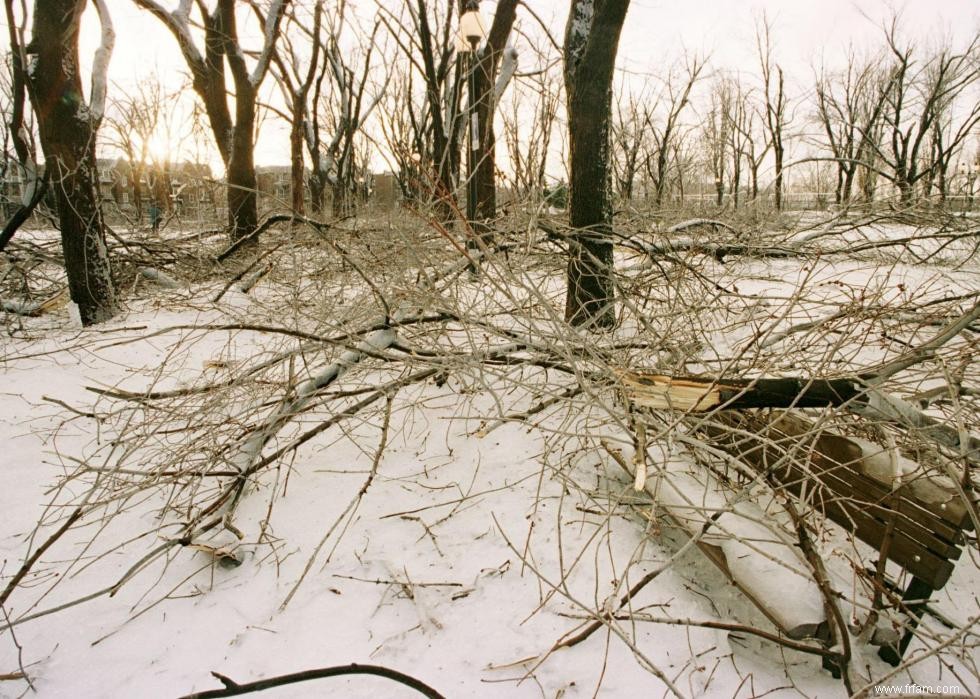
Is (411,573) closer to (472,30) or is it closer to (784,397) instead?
(784,397)

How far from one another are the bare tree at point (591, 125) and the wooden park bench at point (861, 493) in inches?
63.3

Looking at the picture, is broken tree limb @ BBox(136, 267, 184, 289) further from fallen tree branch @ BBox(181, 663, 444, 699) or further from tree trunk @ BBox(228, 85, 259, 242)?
fallen tree branch @ BBox(181, 663, 444, 699)

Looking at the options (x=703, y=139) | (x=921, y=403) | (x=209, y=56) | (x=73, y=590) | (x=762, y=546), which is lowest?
(x=73, y=590)

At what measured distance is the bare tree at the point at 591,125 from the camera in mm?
3645

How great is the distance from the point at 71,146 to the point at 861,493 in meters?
6.09

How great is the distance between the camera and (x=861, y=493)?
6.38ft

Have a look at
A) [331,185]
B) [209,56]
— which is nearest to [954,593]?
[209,56]

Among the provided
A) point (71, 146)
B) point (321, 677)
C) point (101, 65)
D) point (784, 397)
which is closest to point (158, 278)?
point (71, 146)

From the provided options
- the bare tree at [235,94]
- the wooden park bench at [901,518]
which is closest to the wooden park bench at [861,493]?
the wooden park bench at [901,518]

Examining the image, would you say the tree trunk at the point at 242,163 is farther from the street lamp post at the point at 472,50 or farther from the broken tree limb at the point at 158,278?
the street lamp post at the point at 472,50

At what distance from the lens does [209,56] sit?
24.4 feet

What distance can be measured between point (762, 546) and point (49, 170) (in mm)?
5866

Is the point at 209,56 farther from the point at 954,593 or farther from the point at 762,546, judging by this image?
the point at 954,593

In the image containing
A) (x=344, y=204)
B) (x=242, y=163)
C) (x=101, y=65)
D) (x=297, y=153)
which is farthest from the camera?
(x=297, y=153)
